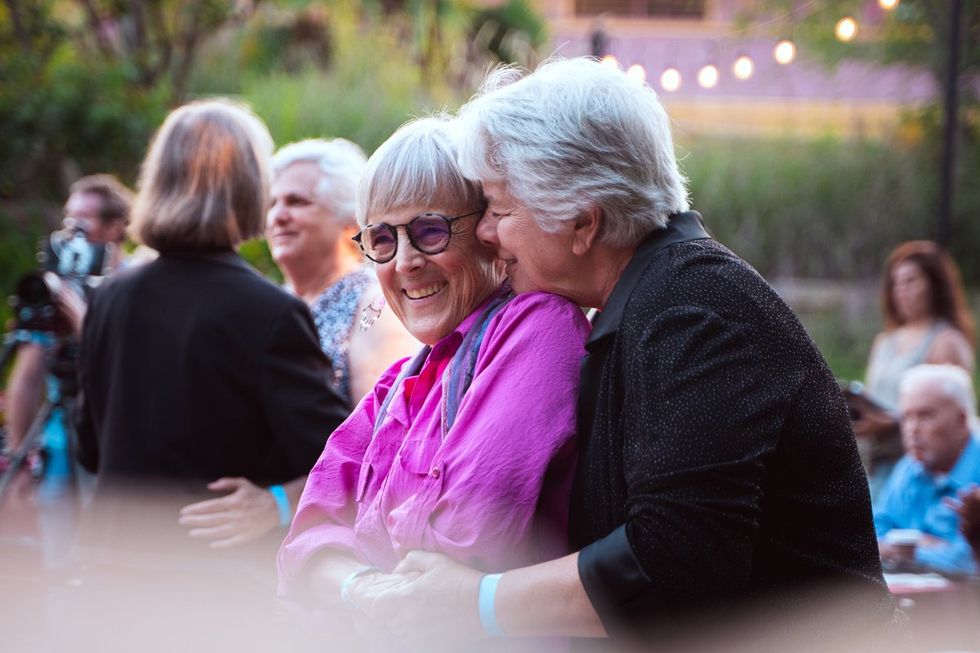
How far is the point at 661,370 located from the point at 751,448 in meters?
0.16

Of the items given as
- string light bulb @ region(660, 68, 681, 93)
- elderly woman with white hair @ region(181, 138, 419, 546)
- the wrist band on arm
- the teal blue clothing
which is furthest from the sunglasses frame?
string light bulb @ region(660, 68, 681, 93)

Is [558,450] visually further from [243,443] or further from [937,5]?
[937,5]

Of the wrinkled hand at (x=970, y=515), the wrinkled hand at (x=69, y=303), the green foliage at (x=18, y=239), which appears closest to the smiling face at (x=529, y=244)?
the wrinkled hand at (x=970, y=515)

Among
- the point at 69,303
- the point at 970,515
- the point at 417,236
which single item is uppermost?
the point at 417,236

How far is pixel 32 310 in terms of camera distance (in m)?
4.61

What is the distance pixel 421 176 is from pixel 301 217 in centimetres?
155

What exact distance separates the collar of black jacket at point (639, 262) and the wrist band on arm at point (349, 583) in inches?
21.3

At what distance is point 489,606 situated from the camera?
180 cm

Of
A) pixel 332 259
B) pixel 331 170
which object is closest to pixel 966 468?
pixel 332 259

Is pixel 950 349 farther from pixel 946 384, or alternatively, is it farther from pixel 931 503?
pixel 931 503

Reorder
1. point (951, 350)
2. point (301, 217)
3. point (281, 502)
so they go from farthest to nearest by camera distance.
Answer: point (951, 350), point (301, 217), point (281, 502)

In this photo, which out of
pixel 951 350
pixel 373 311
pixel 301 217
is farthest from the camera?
pixel 951 350

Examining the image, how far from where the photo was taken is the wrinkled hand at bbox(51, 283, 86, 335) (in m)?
4.61

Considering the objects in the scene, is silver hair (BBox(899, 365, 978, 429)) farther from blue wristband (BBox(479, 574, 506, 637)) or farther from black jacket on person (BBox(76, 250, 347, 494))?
blue wristband (BBox(479, 574, 506, 637))
